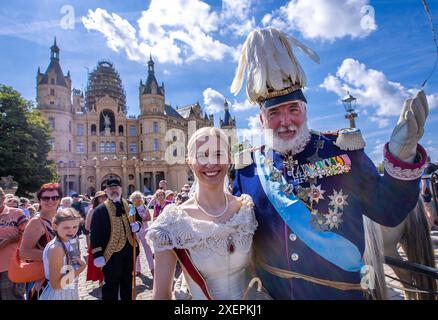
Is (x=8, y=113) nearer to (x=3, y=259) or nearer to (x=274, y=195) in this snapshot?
(x=3, y=259)

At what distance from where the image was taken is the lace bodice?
1867 millimetres

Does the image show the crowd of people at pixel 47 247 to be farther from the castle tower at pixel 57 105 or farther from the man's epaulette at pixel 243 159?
the castle tower at pixel 57 105

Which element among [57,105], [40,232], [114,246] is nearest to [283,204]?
[40,232]

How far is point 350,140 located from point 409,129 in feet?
1.67

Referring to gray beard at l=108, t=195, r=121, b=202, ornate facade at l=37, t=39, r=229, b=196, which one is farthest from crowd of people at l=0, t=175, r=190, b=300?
ornate facade at l=37, t=39, r=229, b=196

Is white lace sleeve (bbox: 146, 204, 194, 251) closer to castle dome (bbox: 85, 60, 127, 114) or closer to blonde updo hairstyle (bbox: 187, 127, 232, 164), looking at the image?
blonde updo hairstyle (bbox: 187, 127, 232, 164)

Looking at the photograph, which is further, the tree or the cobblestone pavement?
the tree

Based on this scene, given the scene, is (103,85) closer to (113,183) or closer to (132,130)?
(132,130)

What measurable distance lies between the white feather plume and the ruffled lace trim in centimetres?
104

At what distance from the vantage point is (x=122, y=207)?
524cm

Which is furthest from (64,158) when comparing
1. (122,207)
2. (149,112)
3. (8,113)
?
(122,207)

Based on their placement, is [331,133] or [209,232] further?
[331,133]

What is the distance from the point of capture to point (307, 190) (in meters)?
2.16

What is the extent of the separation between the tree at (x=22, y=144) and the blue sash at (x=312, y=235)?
95.1ft
